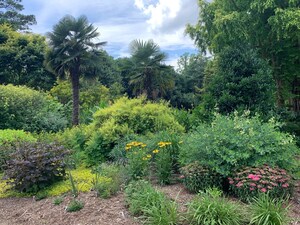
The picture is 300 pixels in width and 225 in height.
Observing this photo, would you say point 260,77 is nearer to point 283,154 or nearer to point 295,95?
point 283,154

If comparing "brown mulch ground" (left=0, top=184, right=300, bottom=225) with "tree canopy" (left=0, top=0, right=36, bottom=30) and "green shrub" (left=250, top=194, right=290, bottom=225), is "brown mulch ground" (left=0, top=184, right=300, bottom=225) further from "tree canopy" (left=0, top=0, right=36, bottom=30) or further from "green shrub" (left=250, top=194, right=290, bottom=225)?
"tree canopy" (left=0, top=0, right=36, bottom=30)

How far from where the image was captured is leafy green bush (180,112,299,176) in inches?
171

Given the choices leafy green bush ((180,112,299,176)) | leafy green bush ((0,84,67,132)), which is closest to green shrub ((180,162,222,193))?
leafy green bush ((180,112,299,176))

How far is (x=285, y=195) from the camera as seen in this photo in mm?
4211

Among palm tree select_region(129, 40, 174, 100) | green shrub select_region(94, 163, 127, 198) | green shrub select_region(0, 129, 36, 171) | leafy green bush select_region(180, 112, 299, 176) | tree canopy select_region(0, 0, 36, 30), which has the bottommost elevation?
green shrub select_region(94, 163, 127, 198)

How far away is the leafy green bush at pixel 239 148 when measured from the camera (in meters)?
4.33

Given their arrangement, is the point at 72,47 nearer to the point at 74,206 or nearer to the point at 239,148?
the point at 74,206

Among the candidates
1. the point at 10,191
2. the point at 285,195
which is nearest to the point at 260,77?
the point at 285,195

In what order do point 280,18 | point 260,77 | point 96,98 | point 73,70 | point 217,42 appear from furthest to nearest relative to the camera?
point 96,98
point 73,70
point 217,42
point 280,18
point 260,77

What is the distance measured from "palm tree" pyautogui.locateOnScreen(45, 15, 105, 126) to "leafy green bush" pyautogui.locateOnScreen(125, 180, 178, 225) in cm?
1098

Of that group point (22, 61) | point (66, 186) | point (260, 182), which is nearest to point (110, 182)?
point (66, 186)

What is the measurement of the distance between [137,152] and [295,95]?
26.8 ft

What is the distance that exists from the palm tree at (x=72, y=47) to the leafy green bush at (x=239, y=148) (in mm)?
10761

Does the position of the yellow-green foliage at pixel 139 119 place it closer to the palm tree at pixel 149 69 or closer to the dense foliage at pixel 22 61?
the palm tree at pixel 149 69
